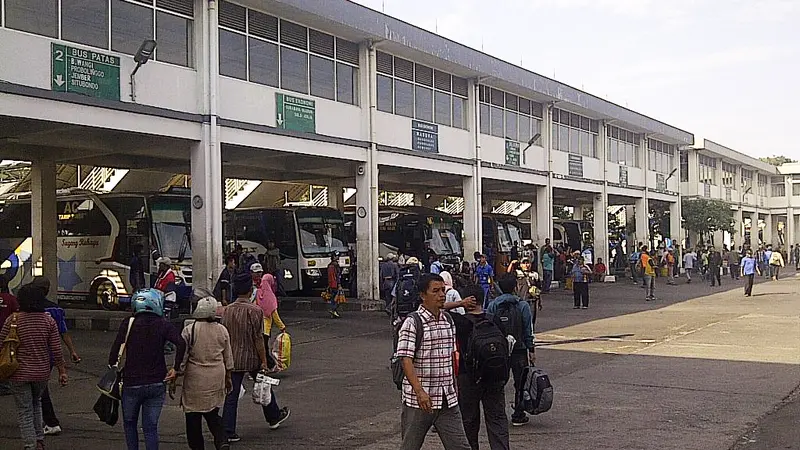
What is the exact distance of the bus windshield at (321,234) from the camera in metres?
27.4

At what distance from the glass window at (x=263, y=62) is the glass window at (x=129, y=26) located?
3214 mm

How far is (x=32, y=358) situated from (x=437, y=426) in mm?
4002

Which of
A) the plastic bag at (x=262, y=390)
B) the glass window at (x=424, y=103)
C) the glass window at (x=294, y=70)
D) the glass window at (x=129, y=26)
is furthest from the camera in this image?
the glass window at (x=424, y=103)

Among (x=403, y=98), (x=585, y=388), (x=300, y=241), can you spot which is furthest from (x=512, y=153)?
(x=585, y=388)

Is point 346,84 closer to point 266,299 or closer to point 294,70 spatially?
point 294,70

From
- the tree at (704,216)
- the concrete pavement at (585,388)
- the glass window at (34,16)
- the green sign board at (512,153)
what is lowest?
the concrete pavement at (585,388)

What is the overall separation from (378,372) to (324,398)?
237cm

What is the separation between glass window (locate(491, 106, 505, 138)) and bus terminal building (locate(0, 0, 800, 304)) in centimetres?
8

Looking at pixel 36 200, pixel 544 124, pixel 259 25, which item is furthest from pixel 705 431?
pixel 544 124

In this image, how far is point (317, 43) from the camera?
23.3 metres

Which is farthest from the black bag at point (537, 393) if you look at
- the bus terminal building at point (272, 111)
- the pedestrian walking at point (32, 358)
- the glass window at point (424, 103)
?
the glass window at point (424, 103)

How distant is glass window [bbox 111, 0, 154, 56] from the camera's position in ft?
57.3

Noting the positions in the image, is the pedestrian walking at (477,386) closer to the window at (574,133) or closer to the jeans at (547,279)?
the jeans at (547,279)

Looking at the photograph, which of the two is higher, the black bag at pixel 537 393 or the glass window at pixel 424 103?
the glass window at pixel 424 103
